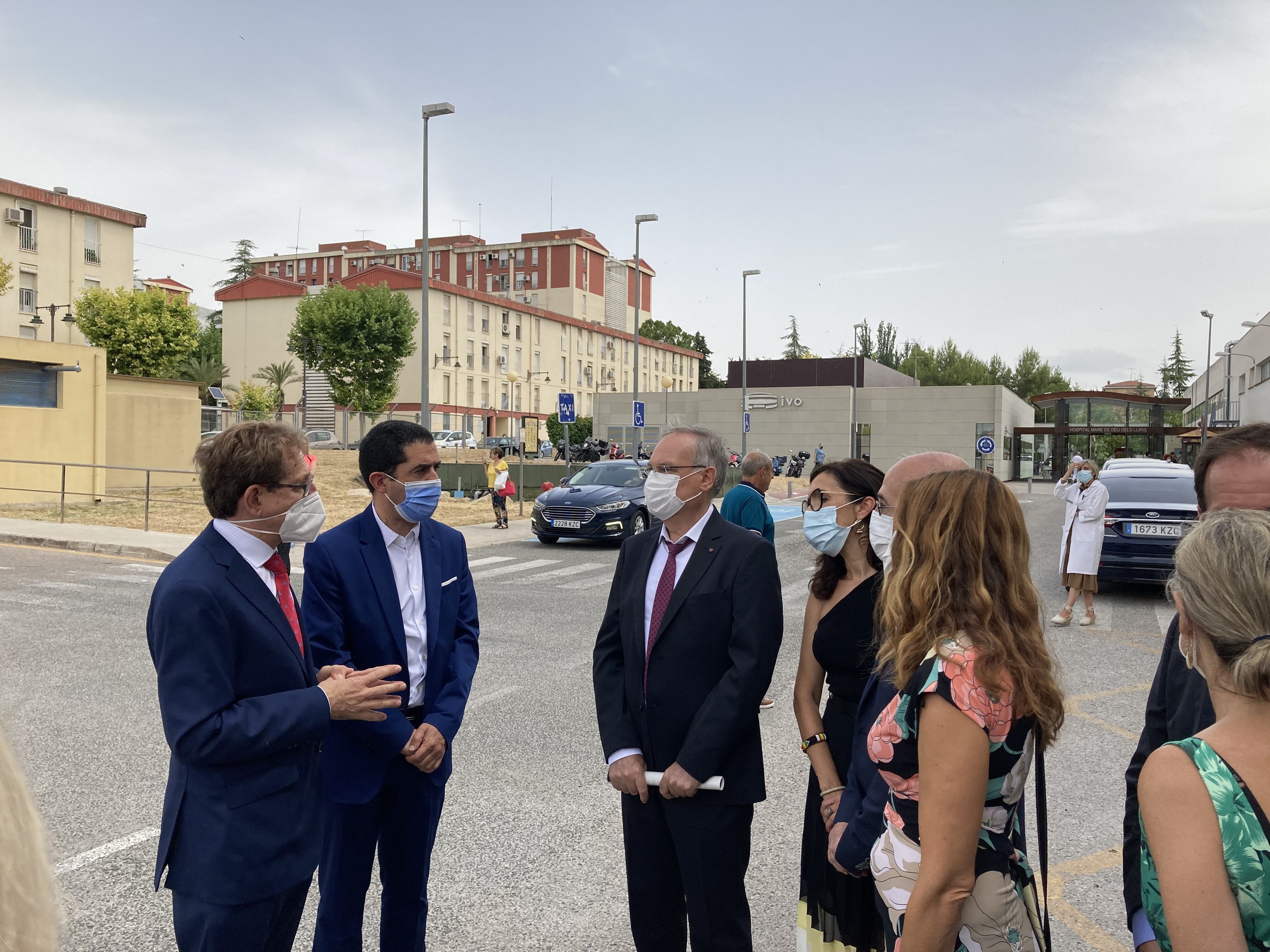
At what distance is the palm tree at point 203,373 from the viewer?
51.8m

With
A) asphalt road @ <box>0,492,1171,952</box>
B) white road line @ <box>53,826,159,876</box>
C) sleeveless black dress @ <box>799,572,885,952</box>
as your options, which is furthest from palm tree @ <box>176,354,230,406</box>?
sleeveless black dress @ <box>799,572,885,952</box>

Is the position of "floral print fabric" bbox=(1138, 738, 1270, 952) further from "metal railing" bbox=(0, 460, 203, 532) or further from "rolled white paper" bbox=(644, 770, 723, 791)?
"metal railing" bbox=(0, 460, 203, 532)

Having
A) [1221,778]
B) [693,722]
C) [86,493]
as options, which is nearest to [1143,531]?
[693,722]

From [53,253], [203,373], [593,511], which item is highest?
[53,253]

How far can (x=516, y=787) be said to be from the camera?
500 centimetres

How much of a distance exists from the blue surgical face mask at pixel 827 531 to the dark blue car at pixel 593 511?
12.6 metres

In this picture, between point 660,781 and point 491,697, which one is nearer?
point 660,781

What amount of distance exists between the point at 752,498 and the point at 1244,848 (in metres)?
5.86

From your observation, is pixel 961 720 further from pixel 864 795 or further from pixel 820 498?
pixel 820 498

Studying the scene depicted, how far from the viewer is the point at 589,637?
9.19 meters

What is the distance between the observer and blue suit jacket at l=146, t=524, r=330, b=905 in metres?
2.33

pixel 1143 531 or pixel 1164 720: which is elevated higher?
pixel 1164 720

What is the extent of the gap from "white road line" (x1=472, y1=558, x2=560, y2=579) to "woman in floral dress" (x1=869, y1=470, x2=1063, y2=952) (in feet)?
36.2

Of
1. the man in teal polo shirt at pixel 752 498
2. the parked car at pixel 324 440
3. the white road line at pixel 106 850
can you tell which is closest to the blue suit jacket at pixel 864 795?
the white road line at pixel 106 850
